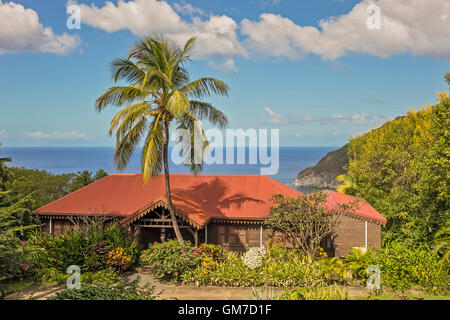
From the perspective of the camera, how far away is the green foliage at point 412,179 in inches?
596

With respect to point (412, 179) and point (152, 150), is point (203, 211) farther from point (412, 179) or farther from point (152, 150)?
point (412, 179)

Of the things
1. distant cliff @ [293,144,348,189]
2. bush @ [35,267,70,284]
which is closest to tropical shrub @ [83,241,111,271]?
bush @ [35,267,70,284]

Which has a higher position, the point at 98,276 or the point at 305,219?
the point at 305,219

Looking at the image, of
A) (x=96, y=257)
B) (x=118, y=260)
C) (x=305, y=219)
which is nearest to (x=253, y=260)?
(x=305, y=219)

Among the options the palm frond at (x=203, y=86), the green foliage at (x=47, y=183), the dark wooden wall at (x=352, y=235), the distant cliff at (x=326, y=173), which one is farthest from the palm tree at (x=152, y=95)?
the distant cliff at (x=326, y=173)

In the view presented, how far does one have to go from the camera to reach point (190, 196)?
18016mm

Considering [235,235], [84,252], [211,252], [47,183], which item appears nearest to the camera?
[84,252]

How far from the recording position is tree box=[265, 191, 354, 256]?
1503 cm

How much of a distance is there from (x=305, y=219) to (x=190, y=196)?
595 cm

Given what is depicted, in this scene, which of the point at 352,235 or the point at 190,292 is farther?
the point at 352,235

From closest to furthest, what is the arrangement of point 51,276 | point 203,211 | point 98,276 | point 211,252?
point 98,276, point 51,276, point 211,252, point 203,211

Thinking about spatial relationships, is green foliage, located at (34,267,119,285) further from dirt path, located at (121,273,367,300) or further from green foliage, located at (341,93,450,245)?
green foliage, located at (341,93,450,245)
